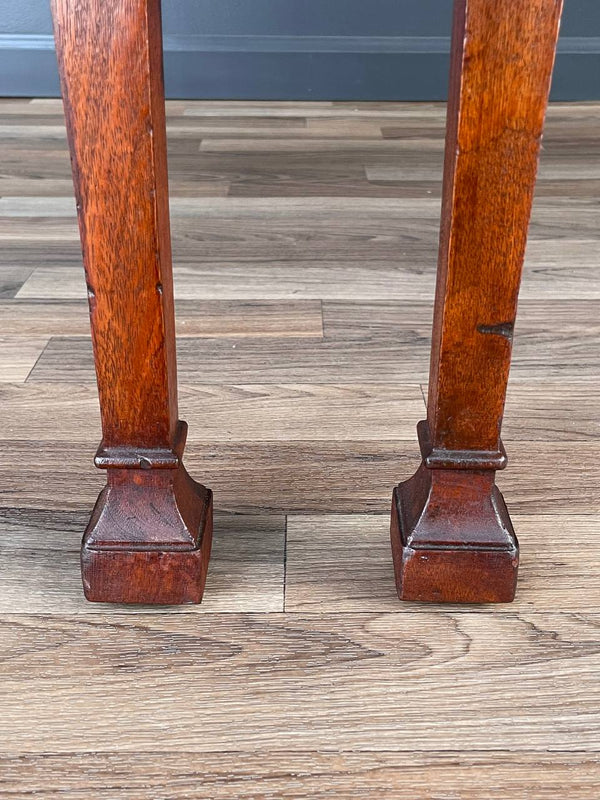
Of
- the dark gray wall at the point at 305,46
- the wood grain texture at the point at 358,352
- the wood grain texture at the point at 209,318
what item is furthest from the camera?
the dark gray wall at the point at 305,46

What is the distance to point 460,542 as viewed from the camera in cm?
70

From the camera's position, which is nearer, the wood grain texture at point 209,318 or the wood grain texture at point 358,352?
the wood grain texture at point 358,352

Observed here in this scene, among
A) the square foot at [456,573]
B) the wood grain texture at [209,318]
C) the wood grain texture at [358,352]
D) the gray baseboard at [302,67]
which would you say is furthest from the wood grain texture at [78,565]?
the gray baseboard at [302,67]

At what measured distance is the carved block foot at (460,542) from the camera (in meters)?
0.70

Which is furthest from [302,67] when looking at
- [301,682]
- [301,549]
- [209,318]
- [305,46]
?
[301,682]

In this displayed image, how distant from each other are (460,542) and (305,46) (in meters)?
2.13

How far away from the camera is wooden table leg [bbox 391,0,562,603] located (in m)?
0.56

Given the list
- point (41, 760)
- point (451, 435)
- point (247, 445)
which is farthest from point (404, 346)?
point (41, 760)

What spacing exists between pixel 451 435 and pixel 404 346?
19.3 inches

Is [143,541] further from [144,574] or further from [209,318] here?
[209,318]

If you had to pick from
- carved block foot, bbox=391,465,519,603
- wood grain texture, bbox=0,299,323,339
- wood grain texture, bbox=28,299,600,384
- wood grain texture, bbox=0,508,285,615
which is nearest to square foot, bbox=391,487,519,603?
carved block foot, bbox=391,465,519,603

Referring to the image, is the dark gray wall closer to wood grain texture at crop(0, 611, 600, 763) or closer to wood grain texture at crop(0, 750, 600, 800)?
wood grain texture at crop(0, 611, 600, 763)

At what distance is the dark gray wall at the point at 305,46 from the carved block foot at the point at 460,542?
2.08 m

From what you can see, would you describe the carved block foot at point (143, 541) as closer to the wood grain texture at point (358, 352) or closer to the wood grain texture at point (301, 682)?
the wood grain texture at point (301, 682)
